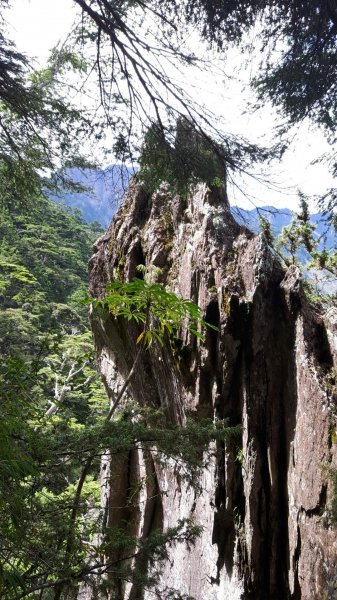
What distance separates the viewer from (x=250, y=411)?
201 inches

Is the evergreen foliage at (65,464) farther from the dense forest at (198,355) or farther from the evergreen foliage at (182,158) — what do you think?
the evergreen foliage at (182,158)

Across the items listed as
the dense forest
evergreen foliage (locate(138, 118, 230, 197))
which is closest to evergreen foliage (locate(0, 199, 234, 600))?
the dense forest

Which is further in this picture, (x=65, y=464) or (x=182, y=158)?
(x=182, y=158)

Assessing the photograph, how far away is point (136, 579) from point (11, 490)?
2497 millimetres

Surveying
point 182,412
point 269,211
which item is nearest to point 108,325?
point 182,412

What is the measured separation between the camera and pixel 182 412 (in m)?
6.17

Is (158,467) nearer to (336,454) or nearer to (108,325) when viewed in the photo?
(108,325)

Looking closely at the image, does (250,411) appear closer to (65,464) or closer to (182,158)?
(65,464)

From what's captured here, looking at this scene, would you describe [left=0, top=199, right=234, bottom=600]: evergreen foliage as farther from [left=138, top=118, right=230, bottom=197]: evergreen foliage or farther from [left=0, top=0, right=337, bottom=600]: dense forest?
[left=138, top=118, right=230, bottom=197]: evergreen foliage

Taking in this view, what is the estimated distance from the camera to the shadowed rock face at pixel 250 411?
4238 millimetres

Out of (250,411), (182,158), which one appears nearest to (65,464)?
(250,411)

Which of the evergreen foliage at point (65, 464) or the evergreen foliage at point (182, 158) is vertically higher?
the evergreen foliage at point (182, 158)

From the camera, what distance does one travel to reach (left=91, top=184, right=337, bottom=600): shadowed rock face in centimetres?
424

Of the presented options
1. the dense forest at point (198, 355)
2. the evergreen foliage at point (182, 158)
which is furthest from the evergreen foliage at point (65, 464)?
the evergreen foliage at point (182, 158)
